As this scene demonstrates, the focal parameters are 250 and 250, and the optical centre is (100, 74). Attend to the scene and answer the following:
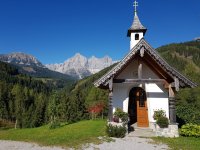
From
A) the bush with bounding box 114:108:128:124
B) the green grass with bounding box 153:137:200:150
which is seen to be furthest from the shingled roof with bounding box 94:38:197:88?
the green grass with bounding box 153:137:200:150

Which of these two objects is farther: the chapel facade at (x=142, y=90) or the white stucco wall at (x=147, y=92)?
the white stucco wall at (x=147, y=92)

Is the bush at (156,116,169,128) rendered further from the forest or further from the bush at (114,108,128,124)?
the forest

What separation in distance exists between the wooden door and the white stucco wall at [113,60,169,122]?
19.1 inches

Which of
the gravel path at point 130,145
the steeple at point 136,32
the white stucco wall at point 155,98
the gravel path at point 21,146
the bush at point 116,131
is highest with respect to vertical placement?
the steeple at point 136,32

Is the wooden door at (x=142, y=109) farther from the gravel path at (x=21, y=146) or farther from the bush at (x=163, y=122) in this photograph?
the gravel path at (x=21, y=146)

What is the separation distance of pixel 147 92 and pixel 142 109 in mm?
1786

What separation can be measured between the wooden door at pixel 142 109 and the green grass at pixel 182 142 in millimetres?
4361

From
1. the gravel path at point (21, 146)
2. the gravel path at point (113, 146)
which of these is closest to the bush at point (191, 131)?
the gravel path at point (113, 146)

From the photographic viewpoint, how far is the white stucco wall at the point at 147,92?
78.4ft

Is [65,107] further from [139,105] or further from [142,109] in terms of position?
[142,109]

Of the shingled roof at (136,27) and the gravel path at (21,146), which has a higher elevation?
the shingled roof at (136,27)

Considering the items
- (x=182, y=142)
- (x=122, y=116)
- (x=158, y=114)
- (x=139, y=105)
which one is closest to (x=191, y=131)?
(x=182, y=142)

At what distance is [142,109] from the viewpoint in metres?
24.5

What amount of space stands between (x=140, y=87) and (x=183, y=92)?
248 ft
